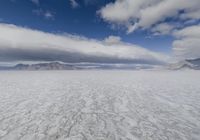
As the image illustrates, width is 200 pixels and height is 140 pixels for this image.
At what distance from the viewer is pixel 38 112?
27.9 ft

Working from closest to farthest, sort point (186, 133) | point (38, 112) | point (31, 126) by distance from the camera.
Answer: point (186, 133) → point (31, 126) → point (38, 112)

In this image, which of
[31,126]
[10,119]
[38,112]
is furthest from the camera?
[38,112]

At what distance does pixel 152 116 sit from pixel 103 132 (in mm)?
3428

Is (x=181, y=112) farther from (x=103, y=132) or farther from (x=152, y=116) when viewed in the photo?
(x=103, y=132)

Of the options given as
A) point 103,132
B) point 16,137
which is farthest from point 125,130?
point 16,137

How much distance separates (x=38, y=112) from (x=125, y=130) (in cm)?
550

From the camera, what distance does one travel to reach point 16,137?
5.39 meters

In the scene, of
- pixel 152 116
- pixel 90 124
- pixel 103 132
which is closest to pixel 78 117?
pixel 90 124

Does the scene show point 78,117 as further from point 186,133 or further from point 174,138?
point 186,133

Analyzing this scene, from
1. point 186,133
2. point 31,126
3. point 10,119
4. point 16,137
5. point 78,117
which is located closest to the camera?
point 16,137

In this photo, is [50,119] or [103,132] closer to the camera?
[103,132]

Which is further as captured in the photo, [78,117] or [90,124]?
[78,117]

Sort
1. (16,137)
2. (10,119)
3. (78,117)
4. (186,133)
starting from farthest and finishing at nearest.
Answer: (78,117)
(10,119)
(186,133)
(16,137)

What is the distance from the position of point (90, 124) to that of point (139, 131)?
235 cm
